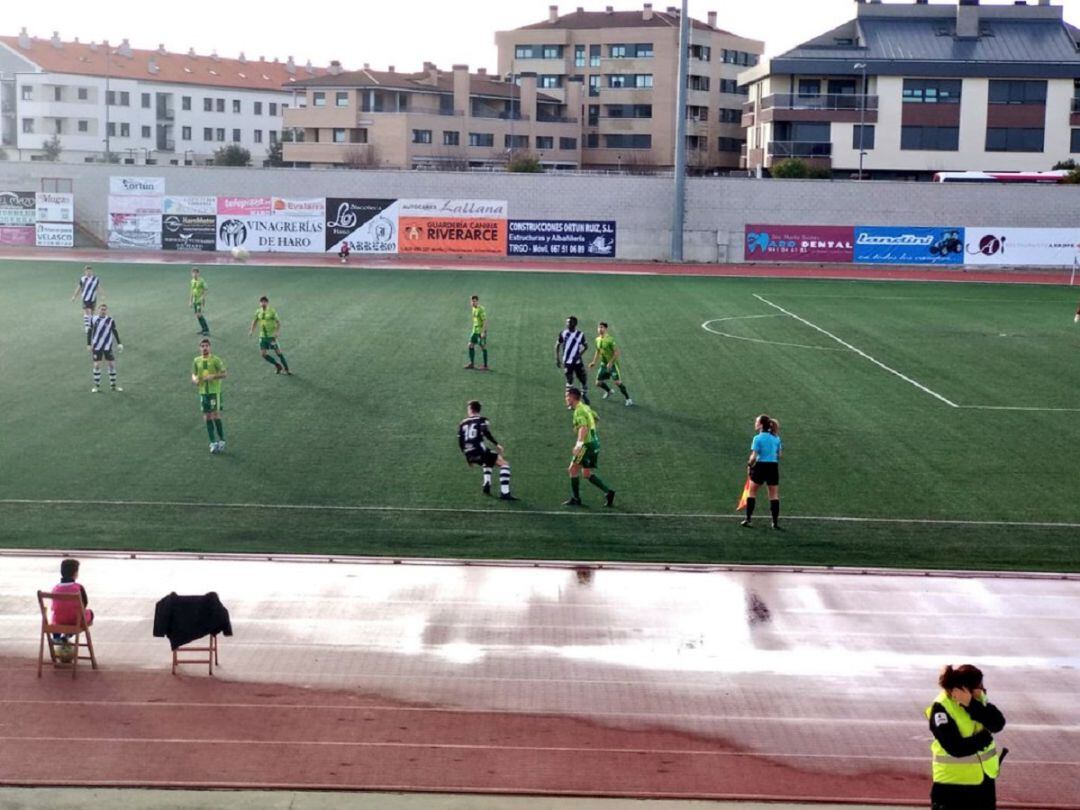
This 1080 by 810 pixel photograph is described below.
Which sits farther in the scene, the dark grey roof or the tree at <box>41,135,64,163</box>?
the tree at <box>41,135,64,163</box>

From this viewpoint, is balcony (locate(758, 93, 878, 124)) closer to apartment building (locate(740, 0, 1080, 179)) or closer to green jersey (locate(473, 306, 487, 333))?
apartment building (locate(740, 0, 1080, 179))

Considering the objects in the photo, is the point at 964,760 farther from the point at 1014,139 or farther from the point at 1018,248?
the point at 1014,139

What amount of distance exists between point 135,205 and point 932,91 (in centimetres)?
4560

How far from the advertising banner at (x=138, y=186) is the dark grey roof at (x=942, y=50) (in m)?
39.2

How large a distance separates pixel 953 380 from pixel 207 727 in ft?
72.3

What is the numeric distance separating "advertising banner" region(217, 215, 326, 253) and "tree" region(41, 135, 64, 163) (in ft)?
174

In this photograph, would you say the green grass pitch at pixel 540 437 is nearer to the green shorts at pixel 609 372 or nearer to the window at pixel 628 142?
the green shorts at pixel 609 372

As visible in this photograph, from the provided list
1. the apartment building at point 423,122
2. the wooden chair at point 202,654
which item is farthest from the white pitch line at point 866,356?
the apartment building at point 423,122

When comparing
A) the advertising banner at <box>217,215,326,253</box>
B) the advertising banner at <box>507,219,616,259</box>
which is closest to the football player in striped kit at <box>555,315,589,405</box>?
the advertising banner at <box>507,219,616,259</box>

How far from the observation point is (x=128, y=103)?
380 feet

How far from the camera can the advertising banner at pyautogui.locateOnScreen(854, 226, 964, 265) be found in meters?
60.9

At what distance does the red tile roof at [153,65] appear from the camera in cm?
11356

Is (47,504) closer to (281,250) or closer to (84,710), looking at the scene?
(84,710)

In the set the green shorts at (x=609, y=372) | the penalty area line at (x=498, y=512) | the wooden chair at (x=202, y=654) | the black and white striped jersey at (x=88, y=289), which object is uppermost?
A: the black and white striped jersey at (x=88, y=289)
